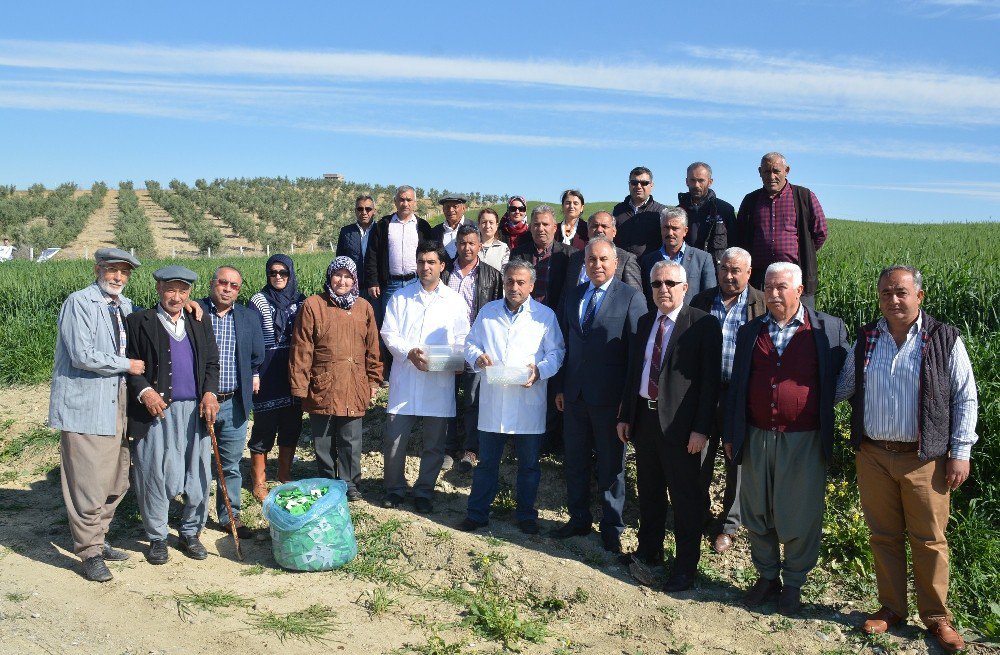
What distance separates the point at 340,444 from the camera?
650 cm

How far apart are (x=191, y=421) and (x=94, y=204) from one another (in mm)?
46253

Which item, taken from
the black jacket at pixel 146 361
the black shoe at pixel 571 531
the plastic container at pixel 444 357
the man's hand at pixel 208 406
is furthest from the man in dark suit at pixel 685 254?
the black jacket at pixel 146 361

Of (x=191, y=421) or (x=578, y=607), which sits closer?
(x=578, y=607)

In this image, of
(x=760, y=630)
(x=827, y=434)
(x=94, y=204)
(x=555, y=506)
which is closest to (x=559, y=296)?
(x=555, y=506)

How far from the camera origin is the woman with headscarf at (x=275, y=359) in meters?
6.48

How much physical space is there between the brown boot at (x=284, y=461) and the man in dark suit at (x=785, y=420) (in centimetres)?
376

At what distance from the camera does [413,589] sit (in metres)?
5.32

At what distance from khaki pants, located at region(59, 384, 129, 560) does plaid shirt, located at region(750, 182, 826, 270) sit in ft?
16.6

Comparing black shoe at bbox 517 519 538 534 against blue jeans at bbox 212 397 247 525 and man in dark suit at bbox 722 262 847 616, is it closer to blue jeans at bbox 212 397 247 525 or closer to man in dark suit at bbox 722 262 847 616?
man in dark suit at bbox 722 262 847 616

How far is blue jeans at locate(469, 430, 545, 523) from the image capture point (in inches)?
239

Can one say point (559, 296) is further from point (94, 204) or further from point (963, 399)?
point (94, 204)

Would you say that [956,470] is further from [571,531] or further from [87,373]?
[87,373]

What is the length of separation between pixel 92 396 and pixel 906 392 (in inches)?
198

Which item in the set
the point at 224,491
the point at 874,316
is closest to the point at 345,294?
the point at 224,491
